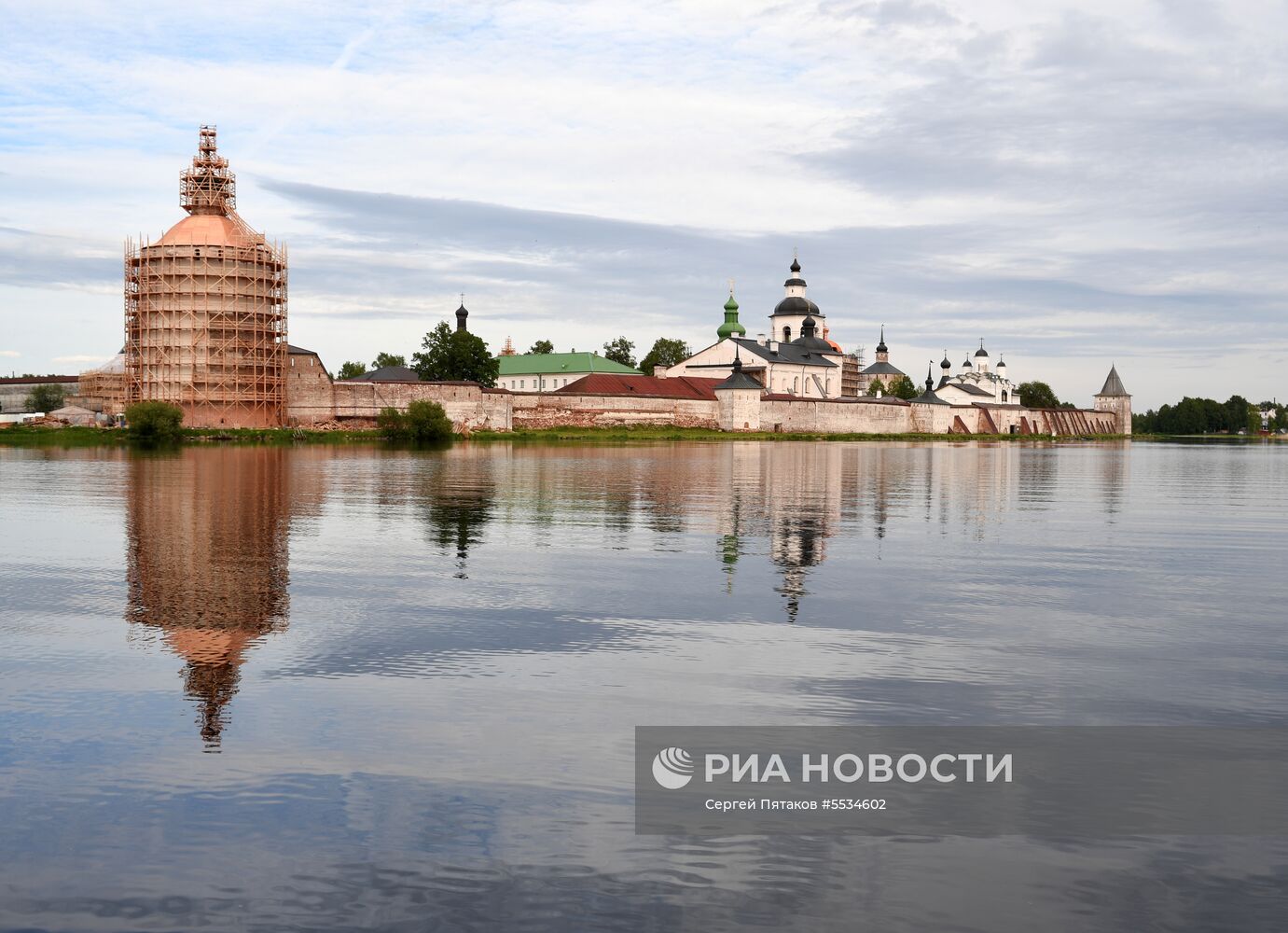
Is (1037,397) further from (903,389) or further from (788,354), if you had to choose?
(788,354)

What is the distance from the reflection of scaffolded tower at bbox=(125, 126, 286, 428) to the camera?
209ft

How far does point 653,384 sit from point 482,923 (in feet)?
278

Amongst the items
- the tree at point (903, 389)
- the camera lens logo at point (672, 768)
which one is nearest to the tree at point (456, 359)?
the tree at point (903, 389)

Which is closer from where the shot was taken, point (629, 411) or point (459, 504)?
point (459, 504)

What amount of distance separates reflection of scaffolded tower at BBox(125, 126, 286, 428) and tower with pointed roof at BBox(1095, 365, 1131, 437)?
4514 inches

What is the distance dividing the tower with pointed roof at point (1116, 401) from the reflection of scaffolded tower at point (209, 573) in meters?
140

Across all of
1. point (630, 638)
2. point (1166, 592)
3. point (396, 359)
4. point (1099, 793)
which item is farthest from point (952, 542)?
point (396, 359)

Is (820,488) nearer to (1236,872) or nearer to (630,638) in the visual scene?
(630,638)

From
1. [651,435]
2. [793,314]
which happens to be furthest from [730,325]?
[651,435]

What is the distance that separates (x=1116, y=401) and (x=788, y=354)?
6302 cm

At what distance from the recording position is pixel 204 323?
210ft

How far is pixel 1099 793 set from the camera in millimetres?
6367

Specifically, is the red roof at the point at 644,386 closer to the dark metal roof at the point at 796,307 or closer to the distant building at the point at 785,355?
the distant building at the point at 785,355

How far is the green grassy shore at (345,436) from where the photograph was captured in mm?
56500
